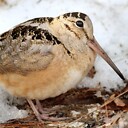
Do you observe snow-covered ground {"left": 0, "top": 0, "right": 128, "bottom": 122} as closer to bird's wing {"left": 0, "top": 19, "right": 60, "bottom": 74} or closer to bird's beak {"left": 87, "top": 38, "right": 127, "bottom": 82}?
bird's beak {"left": 87, "top": 38, "right": 127, "bottom": 82}

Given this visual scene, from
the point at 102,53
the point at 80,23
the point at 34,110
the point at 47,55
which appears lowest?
the point at 34,110

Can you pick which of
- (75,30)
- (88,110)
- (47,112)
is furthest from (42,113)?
(75,30)

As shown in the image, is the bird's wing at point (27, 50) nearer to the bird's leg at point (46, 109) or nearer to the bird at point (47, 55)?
the bird at point (47, 55)

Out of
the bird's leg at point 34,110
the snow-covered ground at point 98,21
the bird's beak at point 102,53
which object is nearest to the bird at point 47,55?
the bird's beak at point 102,53

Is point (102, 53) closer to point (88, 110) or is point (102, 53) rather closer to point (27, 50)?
point (88, 110)

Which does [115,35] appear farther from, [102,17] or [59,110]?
[59,110]

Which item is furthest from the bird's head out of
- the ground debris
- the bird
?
the ground debris

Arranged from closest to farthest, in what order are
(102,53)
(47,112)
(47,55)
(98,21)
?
(47,55), (102,53), (47,112), (98,21)

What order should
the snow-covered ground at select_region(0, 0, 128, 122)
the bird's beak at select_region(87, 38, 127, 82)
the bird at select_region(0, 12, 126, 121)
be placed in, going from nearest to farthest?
the bird at select_region(0, 12, 126, 121) < the bird's beak at select_region(87, 38, 127, 82) < the snow-covered ground at select_region(0, 0, 128, 122)
